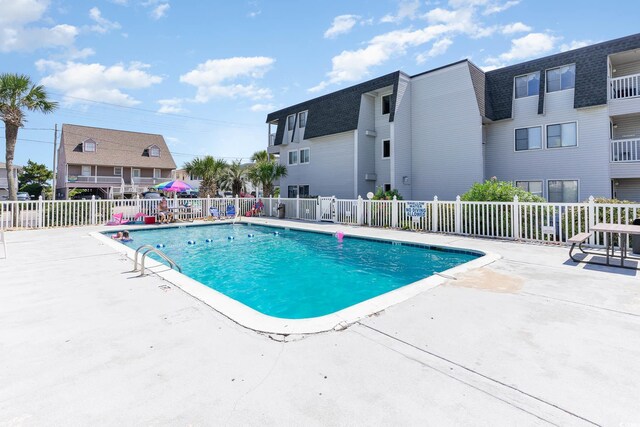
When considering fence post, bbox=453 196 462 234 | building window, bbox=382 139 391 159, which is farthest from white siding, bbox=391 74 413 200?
fence post, bbox=453 196 462 234

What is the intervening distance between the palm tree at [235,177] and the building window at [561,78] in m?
25.9

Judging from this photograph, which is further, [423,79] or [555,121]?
[423,79]

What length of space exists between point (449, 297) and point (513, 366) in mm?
1910

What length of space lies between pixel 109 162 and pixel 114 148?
246cm

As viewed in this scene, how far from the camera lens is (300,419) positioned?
80.6 inches

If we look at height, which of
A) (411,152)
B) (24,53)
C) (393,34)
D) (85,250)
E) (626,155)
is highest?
(24,53)

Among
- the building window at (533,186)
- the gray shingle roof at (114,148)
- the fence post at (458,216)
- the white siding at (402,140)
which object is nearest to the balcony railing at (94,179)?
the gray shingle roof at (114,148)

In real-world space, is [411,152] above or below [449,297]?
above

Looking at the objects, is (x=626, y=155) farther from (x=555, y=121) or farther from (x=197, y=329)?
(x=197, y=329)

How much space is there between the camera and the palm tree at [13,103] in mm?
14273

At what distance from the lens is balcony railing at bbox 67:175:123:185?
32.3 m

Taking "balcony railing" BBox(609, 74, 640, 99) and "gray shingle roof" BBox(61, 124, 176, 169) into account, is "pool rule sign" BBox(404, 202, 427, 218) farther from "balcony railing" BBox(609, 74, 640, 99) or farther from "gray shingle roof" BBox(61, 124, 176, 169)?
"gray shingle roof" BBox(61, 124, 176, 169)

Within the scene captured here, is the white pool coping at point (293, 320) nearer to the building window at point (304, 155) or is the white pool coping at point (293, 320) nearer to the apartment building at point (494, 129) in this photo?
the apartment building at point (494, 129)

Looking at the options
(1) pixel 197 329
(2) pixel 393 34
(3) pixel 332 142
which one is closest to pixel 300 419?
(1) pixel 197 329
